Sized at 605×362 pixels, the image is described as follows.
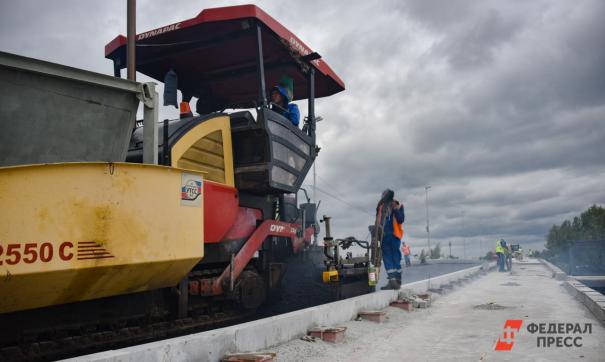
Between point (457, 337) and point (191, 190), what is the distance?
3.22m

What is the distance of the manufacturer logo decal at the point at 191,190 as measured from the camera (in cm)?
373

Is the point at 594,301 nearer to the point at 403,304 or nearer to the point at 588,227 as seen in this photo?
the point at 403,304

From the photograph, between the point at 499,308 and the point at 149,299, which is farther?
the point at 499,308

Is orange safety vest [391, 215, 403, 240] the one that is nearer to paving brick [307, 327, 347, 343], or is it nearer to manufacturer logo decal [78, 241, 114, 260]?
paving brick [307, 327, 347, 343]

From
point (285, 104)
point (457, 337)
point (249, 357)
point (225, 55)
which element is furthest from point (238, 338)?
point (225, 55)

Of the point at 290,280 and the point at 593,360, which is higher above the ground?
the point at 290,280

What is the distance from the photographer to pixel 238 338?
3.69m

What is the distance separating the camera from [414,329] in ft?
18.0

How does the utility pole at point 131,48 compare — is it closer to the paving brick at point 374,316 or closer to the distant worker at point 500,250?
the paving brick at point 374,316

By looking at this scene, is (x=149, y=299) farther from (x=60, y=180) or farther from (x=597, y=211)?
(x=597, y=211)

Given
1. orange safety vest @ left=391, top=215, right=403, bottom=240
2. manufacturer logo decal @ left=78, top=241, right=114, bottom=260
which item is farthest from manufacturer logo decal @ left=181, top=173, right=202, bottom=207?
orange safety vest @ left=391, top=215, right=403, bottom=240

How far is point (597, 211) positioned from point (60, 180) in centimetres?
9814

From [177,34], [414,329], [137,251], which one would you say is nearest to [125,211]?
[137,251]

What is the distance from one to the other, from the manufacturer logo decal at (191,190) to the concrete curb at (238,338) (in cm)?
105
